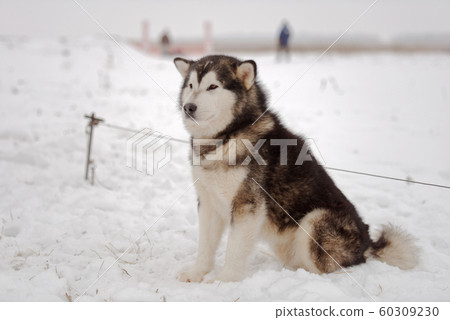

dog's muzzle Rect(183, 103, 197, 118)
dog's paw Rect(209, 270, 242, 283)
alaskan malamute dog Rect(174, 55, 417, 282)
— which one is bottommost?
dog's paw Rect(209, 270, 242, 283)

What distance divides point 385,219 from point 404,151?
3.20 metres

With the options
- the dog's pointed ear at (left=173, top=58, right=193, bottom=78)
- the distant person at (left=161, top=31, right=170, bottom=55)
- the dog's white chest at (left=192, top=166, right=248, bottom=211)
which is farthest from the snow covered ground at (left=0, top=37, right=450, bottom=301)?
the distant person at (left=161, top=31, right=170, bottom=55)

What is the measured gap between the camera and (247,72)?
3514 mm

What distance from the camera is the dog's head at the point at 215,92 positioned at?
3.36 m

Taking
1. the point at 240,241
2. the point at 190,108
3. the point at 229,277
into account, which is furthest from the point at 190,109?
the point at 229,277

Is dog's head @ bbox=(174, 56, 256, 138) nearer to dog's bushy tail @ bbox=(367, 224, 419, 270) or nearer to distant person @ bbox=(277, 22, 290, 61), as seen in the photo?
dog's bushy tail @ bbox=(367, 224, 419, 270)

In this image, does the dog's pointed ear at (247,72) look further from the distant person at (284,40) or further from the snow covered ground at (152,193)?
the distant person at (284,40)

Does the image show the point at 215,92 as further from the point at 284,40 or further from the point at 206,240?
the point at 284,40

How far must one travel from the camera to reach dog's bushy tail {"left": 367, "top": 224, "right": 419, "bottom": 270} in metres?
3.49

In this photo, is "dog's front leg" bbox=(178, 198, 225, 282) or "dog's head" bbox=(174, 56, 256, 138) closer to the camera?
"dog's head" bbox=(174, 56, 256, 138)

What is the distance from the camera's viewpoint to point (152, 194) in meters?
5.38

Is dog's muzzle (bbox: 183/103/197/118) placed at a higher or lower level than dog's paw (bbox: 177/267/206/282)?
higher
